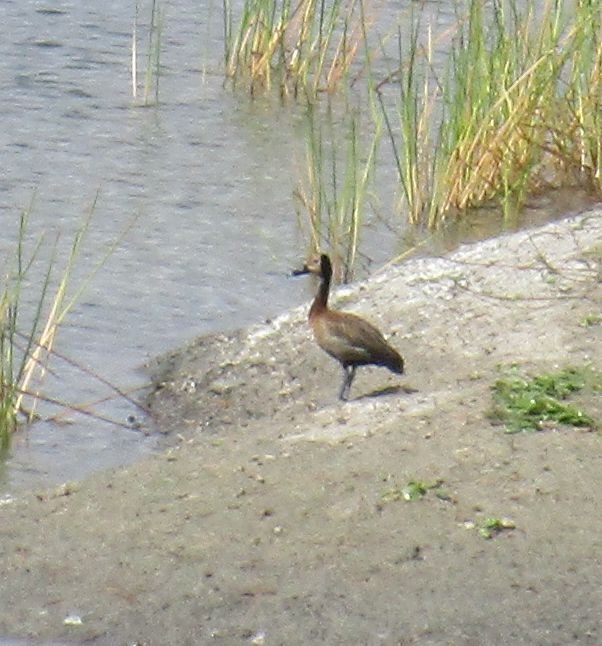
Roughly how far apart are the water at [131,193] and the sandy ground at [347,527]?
0.77 metres

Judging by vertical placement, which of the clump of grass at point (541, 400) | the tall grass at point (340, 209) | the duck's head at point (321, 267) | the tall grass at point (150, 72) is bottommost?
the tall grass at point (150, 72)

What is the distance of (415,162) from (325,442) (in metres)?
3.98

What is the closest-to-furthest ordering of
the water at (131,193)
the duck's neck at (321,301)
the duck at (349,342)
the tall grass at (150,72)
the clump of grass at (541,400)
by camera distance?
the clump of grass at (541,400)
the duck at (349,342)
the duck's neck at (321,301)
the water at (131,193)
the tall grass at (150,72)

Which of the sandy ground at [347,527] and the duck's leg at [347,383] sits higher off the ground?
the sandy ground at [347,527]

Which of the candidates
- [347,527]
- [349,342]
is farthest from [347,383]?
[347,527]

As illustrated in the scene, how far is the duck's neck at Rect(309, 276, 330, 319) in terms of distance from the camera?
764cm

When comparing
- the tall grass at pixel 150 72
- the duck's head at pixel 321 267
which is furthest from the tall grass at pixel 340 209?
the tall grass at pixel 150 72

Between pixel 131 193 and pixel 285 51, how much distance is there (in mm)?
2754

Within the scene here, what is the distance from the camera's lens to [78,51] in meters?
14.4

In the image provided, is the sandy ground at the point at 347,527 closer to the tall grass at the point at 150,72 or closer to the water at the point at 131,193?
the water at the point at 131,193

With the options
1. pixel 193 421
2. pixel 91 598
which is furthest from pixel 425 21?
pixel 91 598

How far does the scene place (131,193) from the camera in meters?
11.3

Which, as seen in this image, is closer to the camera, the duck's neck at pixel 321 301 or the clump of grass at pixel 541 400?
the clump of grass at pixel 541 400

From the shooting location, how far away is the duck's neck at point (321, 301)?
25.1ft
